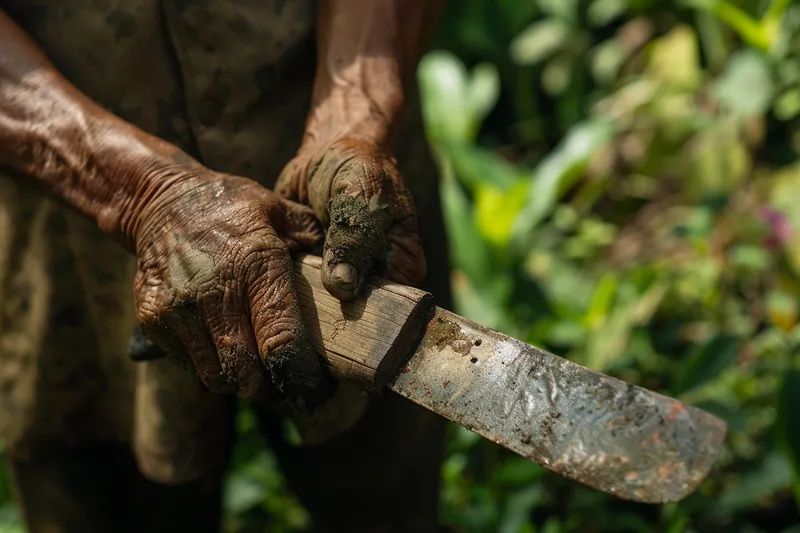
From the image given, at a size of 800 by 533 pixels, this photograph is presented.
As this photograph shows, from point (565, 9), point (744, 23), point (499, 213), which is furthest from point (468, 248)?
point (565, 9)

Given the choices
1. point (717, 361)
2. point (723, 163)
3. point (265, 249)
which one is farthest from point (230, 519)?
point (723, 163)

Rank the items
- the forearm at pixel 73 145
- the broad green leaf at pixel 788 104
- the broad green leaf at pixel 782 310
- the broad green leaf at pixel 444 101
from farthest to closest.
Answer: the broad green leaf at pixel 444 101, the broad green leaf at pixel 788 104, the broad green leaf at pixel 782 310, the forearm at pixel 73 145

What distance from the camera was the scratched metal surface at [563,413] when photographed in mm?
848

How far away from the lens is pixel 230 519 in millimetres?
2217

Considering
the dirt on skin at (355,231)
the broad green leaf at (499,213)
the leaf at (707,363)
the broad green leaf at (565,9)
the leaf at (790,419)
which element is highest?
the dirt on skin at (355,231)

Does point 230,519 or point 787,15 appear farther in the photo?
point 787,15

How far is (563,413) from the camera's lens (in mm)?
896

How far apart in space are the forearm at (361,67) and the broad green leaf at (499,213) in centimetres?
122

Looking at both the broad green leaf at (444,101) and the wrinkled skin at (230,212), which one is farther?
the broad green leaf at (444,101)

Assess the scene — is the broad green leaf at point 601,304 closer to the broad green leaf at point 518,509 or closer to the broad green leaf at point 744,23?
the broad green leaf at point 518,509

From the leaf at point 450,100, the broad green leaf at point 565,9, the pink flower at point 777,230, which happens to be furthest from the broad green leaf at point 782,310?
the broad green leaf at point 565,9

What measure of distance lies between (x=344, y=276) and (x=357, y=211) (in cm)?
8

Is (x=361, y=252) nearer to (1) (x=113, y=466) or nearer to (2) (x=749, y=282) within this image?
(1) (x=113, y=466)

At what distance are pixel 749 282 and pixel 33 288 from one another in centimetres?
214
